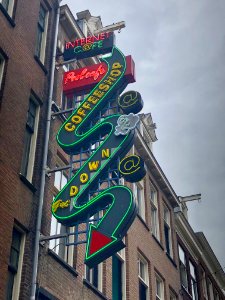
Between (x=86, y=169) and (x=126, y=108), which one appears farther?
(x=126, y=108)

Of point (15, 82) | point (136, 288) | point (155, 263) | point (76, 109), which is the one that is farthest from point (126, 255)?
point (15, 82)

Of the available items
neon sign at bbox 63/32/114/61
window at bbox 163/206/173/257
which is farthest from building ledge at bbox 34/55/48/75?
window at bbox 163/206/173/257

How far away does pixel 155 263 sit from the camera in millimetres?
25297

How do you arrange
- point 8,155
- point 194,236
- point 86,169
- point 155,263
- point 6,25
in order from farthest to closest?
point 194,236, point 155,263, point 6,25, point 86,169, point 8,155

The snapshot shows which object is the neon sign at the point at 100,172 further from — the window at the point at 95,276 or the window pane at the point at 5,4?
the window at the point at 95,276

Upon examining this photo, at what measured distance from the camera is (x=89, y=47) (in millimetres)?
19484

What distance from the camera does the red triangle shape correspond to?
43.2 ft

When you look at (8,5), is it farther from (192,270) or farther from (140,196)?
(192,270)

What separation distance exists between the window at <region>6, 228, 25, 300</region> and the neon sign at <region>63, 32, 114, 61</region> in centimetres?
750

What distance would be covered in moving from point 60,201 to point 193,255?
21.3 metres

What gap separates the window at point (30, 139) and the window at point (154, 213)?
465 inches

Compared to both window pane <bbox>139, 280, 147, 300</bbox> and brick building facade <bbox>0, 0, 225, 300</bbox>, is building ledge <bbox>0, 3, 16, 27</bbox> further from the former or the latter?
window pane <bbox>139, 280, 147, 300</bbox>

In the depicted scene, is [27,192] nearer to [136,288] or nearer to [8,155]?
[8,155]

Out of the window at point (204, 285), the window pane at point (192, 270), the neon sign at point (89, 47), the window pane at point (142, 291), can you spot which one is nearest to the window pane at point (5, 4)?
the neon sign at point (89, 47)
